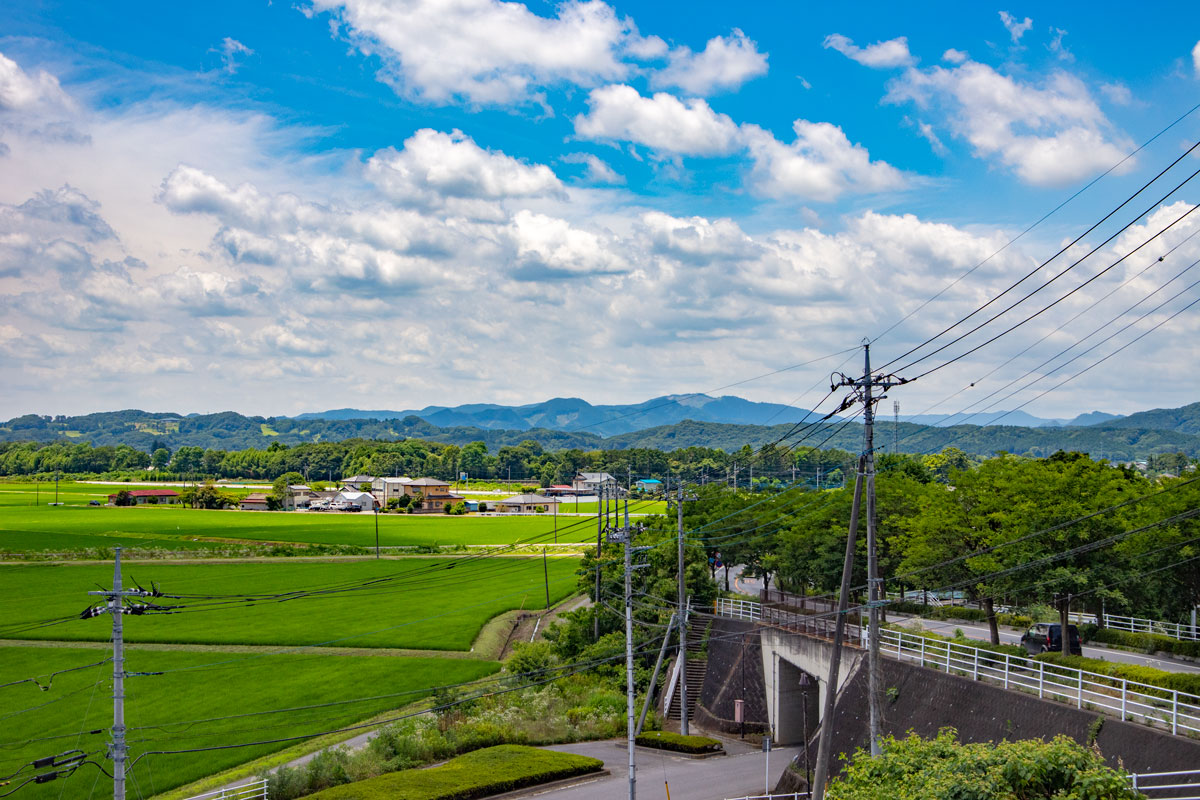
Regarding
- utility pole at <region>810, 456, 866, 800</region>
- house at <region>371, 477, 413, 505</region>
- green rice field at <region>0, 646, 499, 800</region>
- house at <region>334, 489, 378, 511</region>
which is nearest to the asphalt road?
utility pole at <region>810, 456, 866, 800</region>

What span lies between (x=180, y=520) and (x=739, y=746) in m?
98.6

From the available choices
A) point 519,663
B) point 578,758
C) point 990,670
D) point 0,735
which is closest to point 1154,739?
point 990,670

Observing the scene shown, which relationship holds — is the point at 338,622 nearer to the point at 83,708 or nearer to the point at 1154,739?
the point at 83,708

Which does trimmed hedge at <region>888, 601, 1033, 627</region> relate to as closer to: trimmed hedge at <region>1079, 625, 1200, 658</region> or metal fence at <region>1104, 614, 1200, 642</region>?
metal fence at <region>1104, 614, 1200, 642</region>

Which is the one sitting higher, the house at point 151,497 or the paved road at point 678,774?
the house at point 151,497

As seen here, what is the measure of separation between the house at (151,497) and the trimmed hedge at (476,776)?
13264 centimetres

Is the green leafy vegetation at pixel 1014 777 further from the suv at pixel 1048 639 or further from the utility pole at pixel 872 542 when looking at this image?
the suv at pixel 1048 639

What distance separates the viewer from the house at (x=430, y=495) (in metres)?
156

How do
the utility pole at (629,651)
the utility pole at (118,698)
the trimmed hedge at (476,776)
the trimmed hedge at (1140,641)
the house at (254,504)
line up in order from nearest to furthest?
the utility pole at (118,698)
the utility pole at (629,651)
the trimmed hedge at (476,776)
the trimmed hedge at (1140,641)
the house at (254,504)

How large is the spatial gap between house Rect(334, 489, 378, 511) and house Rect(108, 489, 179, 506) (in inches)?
1075

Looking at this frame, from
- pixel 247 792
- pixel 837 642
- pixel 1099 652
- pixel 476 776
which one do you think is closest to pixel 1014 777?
pixel 837 642

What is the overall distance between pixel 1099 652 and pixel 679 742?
17330 mm

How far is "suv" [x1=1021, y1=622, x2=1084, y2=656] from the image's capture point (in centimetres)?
3131

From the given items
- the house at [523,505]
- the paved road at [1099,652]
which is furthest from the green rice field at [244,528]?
the paved road at [1099,652]
